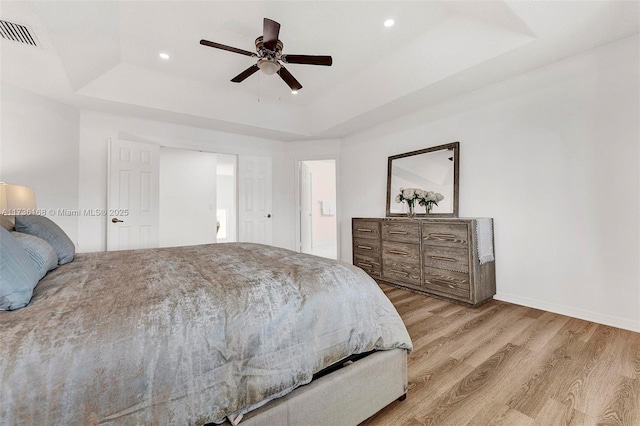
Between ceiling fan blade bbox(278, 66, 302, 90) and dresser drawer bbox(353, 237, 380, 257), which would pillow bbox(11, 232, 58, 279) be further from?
dresser drawer bbox(353, 237, 380, 257)

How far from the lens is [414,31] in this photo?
2.64 m

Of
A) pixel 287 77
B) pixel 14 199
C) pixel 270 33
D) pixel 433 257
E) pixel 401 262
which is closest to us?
pixel 270 33

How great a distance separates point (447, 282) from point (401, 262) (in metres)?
0.61

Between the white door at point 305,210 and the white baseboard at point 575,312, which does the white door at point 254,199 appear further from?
the white baseboard at point 575,312

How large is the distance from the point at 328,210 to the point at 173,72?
14.5 feet

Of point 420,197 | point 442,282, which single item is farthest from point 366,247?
point 442,282

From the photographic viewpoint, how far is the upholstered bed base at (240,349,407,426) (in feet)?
3.26

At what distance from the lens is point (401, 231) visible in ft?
11.0

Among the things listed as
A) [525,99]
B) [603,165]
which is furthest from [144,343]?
[525,99]

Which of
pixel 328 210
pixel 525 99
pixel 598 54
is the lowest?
pixel 328 210

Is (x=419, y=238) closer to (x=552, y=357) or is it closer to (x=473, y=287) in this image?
(x=473, y=287)

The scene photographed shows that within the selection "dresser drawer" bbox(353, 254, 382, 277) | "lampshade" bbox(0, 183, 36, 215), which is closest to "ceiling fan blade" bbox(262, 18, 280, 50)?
"lampshade" bbox(0, 183, 36, 215)

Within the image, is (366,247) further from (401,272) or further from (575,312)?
(575,312)

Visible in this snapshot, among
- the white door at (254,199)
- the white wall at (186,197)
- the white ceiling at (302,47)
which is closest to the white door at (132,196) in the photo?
the white ceiling at (302,47)
